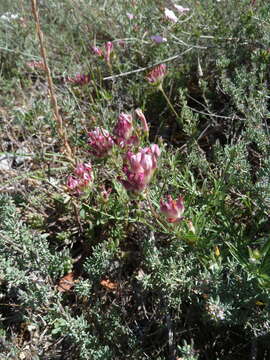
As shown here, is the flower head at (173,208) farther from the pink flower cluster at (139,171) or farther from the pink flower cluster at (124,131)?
the pink flower cluster at (124,131)

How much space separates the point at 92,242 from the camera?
2.12 meters

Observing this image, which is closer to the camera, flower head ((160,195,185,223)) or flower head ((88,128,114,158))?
flower head ((160,195,185,223))

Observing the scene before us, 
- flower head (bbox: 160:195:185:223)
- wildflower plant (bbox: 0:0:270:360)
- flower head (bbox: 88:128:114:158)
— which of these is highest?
flower head (bbox: 88:128:114:158)

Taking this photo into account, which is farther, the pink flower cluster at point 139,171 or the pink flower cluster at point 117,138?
the pink flower cluster at point 117,138

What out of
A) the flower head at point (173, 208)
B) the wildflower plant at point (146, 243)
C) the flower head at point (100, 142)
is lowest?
the wildflower plant at point (146, 243)

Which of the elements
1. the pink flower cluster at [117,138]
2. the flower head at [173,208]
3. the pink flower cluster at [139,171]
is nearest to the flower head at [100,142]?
the pink flower cluster at [117,138]

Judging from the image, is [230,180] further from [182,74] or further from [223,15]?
[223,15]

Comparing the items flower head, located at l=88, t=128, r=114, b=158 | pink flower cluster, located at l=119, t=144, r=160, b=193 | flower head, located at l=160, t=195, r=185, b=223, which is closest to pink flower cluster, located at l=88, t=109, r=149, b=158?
flower head, located at l=88, t=128, r=114, b=158

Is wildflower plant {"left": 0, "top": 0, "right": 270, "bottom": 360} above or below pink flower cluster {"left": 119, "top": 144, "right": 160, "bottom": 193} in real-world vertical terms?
below

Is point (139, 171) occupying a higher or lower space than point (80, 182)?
higher

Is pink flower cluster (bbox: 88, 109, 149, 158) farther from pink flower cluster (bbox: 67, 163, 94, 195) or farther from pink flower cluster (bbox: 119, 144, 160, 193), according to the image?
pink flower cluster (bbox: 119, 144, 160, 193)

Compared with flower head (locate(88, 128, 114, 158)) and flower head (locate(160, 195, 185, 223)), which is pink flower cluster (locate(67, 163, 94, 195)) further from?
flower head (locate(160, 195, 185, 223))

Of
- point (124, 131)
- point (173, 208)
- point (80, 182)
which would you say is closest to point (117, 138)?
point (124, 131)

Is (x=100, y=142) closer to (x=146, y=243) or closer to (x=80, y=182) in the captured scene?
(x=80, y=182)
